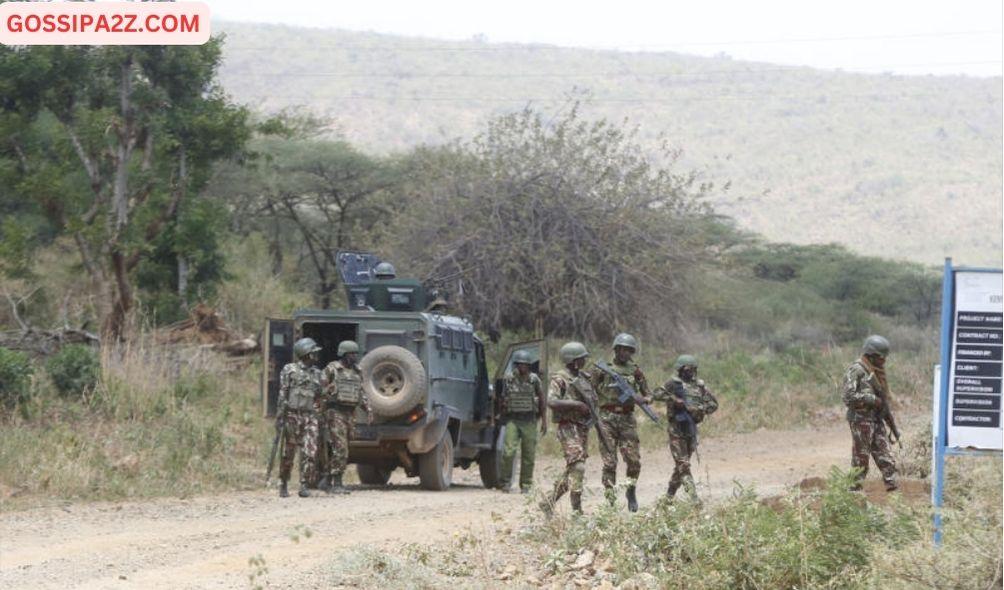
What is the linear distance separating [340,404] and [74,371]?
5813 millimetres

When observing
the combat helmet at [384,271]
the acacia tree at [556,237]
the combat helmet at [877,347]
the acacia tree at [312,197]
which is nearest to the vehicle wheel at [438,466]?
the combat helmet at [384,271]

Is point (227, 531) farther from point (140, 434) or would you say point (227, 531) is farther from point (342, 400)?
point (140, 434)

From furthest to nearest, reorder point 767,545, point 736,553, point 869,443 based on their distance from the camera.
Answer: point 869,443, point 767,545, point 736,553

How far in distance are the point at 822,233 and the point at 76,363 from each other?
55.6m

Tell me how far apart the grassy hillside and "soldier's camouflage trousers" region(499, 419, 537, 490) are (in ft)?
164

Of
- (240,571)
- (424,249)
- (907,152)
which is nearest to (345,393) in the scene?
(240,571)

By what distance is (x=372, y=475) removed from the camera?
18344 millimetres

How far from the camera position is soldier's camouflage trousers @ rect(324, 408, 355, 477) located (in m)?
16.0

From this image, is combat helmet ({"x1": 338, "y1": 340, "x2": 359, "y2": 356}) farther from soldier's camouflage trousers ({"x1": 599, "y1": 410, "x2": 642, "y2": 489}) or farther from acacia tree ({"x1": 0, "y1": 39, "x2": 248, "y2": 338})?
acacia tree ({"x1": 0, "y1": 39, "x2": 248, "y2": 338})


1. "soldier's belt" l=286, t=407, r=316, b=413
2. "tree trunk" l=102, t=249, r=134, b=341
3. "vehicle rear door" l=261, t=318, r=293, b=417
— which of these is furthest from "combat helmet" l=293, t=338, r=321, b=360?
"tree trunk" l=102, t=249, r=134, b=341

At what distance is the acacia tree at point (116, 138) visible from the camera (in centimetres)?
2266

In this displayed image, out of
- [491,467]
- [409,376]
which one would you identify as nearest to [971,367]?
[409,376]

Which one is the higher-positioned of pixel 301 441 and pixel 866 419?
pixel 866 419

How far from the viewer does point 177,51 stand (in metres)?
23.6
